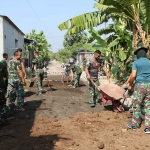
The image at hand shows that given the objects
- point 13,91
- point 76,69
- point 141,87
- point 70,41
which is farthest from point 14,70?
point 70,41

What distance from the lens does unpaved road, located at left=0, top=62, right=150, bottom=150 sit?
4219 millimetres

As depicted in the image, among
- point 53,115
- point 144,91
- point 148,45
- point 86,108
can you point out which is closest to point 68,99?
point 86,108

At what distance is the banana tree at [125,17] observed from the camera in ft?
21.9

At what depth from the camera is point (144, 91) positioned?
197 inches

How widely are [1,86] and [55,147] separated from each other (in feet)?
7.51

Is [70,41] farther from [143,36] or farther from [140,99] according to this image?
[140,99]

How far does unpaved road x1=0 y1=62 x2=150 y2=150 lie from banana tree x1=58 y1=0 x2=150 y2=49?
2.49 m

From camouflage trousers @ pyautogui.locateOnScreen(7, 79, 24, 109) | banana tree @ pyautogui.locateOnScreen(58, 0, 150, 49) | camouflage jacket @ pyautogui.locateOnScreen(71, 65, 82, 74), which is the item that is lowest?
camouflage trousers @ pyautogui.locateOnScreen(7, 79, 24, 109)

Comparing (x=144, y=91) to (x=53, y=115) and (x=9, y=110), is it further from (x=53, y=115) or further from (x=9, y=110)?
(x=9, y=110)

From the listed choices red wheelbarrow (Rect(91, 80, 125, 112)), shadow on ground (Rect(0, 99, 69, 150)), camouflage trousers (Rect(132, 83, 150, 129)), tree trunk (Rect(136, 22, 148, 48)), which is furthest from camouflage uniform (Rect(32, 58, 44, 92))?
camouflage trousers (Rect(132, 83, 150, 129))

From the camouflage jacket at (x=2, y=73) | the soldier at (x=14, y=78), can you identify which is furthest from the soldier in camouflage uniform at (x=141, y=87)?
the soldier at (x=14, y=78)

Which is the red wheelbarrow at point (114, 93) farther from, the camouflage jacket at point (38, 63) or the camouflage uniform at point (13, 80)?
the camouflage jacket at point (38, 63)

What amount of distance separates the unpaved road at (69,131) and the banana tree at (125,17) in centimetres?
249

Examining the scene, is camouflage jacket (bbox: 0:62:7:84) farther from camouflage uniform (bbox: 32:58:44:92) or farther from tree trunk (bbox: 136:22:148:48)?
tree trunk (bbox: 136:22:148:48)
